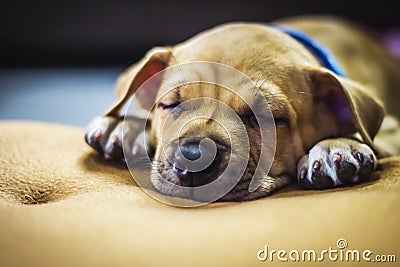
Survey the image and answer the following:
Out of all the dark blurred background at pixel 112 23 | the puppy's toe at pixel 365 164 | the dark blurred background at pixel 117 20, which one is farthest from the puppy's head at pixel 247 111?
the dark blurred background at pixel 117 20

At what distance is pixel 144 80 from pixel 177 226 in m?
1.15

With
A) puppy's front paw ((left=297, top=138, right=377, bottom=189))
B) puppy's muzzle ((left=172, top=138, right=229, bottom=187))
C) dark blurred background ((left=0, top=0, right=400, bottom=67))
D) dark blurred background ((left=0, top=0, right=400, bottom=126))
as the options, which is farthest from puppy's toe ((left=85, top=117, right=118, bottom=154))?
dark blurred background ((left=0, top=0, right=400, bottom=67))

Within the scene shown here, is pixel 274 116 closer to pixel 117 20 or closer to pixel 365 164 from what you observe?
pixel 365 164

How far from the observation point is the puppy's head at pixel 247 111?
2.04m

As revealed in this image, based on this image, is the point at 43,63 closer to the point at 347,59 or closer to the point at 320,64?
the point at 347,59

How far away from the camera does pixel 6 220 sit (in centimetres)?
164

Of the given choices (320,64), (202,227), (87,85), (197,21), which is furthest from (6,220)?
(197,21)

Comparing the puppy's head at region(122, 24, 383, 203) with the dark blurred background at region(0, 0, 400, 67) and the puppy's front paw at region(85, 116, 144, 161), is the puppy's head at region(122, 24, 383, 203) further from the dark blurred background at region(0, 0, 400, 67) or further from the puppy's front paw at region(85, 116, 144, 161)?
the dark blurred background at region(0, 0, 400, 67)

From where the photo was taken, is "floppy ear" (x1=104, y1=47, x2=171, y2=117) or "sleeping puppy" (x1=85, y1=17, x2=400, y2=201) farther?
"floppy ear" (x1=104, y1=47, x2=171, y2=117)

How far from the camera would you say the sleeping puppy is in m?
2.08

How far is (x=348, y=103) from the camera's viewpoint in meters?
2.29

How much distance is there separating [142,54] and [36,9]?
1548 millimetres

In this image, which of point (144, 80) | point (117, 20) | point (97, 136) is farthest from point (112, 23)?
point (97, 136)

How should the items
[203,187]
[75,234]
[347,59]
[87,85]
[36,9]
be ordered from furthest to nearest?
[36,9] → [87,85] → [347,59] → [203,187] → [75,234]
